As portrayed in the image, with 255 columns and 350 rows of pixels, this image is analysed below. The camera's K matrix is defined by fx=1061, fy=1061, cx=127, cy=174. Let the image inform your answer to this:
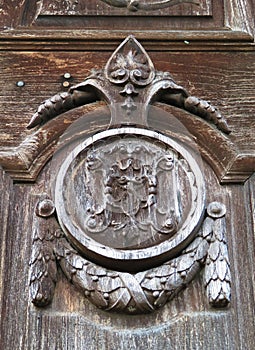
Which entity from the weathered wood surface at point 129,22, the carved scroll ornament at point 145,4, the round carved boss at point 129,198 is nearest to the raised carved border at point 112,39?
the weathered wood surface at point 129,22

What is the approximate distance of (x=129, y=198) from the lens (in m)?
2.81

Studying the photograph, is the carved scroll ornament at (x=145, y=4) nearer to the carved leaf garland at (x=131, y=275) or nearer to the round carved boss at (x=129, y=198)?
the round carved boss at (x=129, y=198)

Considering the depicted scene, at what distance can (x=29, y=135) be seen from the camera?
3006 mm

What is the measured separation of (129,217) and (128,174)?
0.46 feet

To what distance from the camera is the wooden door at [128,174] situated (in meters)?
2.65

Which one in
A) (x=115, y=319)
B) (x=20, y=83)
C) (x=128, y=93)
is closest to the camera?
(x=115, y=319)

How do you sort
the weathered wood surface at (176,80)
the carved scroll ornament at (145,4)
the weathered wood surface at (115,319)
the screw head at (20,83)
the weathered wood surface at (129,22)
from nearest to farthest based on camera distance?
1. the weathered wood surface at (115,319)
2. the weathered wood surface at (176,80)
3. the screw head at (20,83)
4. the weathered wood surface at (129,22)
5. the carved scroll ornament at (145,4)

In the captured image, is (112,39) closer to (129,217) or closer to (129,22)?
(129,22)

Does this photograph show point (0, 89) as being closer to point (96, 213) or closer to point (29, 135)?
point (29, 135)

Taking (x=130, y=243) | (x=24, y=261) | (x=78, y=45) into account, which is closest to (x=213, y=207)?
(x=130, y=243)

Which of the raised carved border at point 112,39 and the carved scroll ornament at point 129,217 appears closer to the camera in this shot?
the carved scroll ornament at point 129,217

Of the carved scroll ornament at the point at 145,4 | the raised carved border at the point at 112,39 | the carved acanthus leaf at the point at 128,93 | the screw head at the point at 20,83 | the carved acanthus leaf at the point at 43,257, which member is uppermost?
the carved scroll ornament at the point at 145,4

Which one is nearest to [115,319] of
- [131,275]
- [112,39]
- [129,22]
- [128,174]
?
[131,275]

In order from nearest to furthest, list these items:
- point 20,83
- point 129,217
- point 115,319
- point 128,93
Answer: point 115,319
point 129,217
point 128,93
point 20,83
